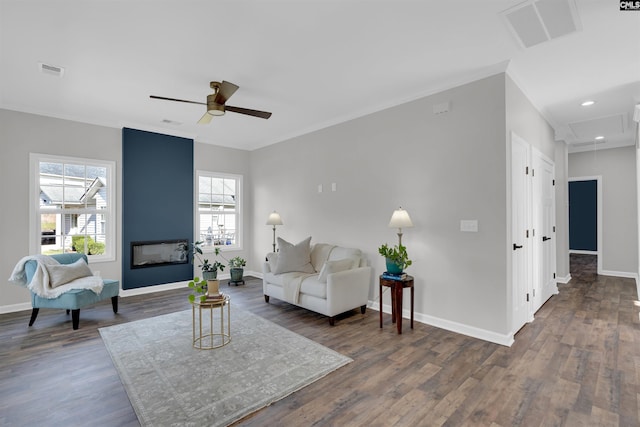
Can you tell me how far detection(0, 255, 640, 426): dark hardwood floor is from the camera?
82.3 inches

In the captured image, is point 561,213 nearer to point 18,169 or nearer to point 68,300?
point 68,300

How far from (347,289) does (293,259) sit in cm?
106

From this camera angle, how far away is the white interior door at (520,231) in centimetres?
338

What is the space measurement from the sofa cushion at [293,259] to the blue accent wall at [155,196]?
231 cm

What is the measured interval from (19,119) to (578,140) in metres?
9.45

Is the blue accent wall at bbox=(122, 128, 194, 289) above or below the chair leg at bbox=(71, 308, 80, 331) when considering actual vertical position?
above

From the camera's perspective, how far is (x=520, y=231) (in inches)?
141

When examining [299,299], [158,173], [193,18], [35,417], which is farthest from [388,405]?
[158,173]

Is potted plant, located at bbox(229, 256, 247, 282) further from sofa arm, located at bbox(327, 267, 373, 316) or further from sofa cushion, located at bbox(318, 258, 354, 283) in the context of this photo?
sofa arm, located at bbox(327, 267, 373, 316)

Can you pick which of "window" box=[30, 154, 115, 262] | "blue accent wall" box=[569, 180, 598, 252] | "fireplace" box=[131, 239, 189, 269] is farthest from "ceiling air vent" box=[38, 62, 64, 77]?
"blue accent wall" box=[569, 180, 598, 252]

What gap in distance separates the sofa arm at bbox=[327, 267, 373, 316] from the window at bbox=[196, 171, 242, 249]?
347cm

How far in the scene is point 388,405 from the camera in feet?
7.23

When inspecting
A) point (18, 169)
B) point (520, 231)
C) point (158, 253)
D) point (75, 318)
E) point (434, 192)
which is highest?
point (18, 169)

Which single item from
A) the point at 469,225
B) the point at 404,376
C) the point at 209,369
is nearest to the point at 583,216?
the point at 469,225
